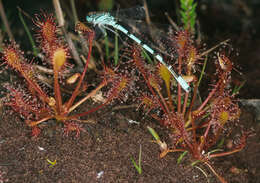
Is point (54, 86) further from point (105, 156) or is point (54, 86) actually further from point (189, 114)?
point (189, 114)

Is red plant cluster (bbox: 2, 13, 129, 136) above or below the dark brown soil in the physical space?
above

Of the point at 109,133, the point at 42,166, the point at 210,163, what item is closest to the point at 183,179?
the point at 210,163

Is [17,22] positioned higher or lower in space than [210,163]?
higher

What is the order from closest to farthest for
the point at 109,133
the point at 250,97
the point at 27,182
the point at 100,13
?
the point at 27,182 → the point at 109,133 → the point at 100,13 → the point at 250,97

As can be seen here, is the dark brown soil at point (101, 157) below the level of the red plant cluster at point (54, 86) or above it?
below

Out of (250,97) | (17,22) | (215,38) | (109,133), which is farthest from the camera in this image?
(17,22)

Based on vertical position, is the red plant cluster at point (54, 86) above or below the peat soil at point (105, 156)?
above

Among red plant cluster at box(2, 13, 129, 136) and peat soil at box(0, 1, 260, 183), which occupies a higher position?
red plant cluster at box(2, 13, 129, 136)

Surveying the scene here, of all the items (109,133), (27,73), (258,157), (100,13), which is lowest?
(258,157)

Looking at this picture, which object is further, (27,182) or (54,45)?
(54,45)

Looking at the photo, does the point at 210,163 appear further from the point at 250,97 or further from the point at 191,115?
the point at 250,97

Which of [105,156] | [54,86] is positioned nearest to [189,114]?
[105,156]
